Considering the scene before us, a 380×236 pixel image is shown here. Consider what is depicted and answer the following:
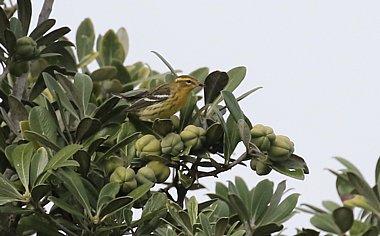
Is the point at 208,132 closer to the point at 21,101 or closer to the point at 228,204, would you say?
the point at 228,204

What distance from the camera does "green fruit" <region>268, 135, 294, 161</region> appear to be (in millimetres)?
2721

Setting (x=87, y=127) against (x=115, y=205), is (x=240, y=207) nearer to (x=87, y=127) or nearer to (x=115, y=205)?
(x=115, y=205)

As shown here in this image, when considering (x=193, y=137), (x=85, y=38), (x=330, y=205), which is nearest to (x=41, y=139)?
(x=193, y=137)

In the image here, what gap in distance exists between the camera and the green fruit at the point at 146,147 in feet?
9.07

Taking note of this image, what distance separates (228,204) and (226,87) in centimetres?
41

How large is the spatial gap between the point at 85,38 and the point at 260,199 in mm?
2444

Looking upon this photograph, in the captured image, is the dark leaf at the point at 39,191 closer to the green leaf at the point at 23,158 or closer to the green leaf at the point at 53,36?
the green leaf at the point at 23,158

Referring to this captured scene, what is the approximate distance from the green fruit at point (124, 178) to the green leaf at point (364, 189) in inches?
24.3

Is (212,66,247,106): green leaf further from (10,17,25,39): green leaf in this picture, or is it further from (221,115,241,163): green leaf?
(10,17,25,39): green leaf

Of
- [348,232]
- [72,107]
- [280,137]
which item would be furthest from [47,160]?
[348,232]

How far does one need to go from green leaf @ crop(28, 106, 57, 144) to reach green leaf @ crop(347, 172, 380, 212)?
866mm

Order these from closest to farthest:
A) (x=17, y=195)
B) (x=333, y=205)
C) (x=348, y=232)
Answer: (x=17, y=195)
(x=348, y=232)
(x=333, y=205)

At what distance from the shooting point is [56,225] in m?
2.56

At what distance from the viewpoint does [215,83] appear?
9.77 ft
